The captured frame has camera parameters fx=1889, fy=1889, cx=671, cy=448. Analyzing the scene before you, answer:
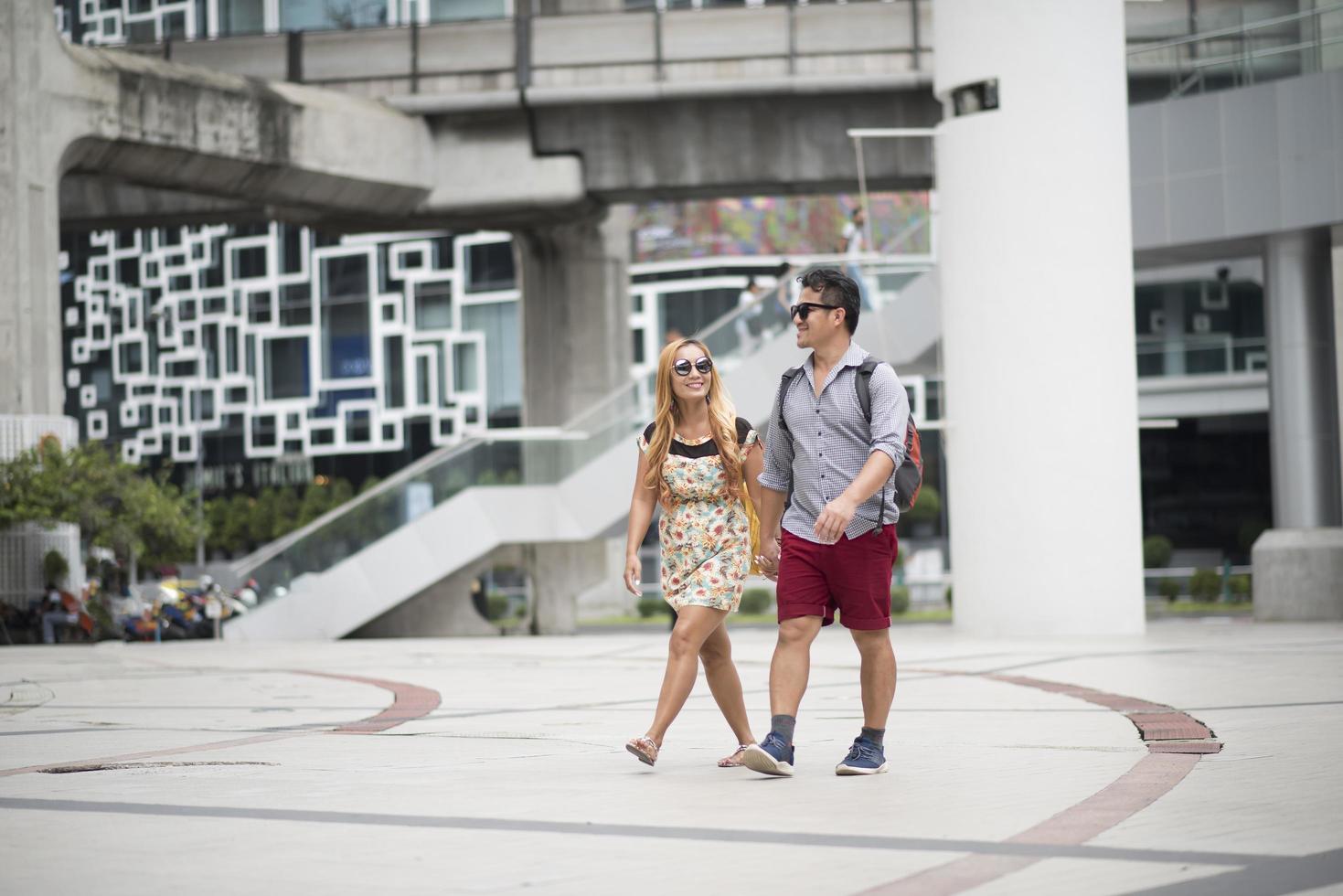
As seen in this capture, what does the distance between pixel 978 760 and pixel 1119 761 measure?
22.2 inches

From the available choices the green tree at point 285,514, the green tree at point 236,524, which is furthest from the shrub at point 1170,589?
the green tree at point 236,524

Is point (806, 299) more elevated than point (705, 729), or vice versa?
point (806, 299)

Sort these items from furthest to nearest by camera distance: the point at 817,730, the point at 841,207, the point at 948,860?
the point at 841,207
the point at 817,730
the point at 948,860

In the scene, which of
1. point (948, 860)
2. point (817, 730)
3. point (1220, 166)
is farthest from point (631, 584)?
point (1220, 166)

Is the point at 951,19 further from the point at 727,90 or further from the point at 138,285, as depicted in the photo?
the point at 138,285

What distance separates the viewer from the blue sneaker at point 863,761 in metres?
7.18

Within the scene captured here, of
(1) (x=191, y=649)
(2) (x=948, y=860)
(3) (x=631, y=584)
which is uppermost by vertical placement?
(3) (x=631, y=584)

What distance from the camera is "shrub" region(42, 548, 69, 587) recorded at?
27250mm

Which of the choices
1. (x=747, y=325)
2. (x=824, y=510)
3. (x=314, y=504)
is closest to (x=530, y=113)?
(x=747, y=325)

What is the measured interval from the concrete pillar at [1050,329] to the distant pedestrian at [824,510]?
1221 cm

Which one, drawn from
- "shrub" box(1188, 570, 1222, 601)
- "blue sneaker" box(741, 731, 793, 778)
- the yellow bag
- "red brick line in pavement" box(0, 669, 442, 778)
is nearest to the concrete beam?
"shrub" box(1188, 570, 1222, 601)

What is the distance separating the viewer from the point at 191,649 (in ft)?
77.3

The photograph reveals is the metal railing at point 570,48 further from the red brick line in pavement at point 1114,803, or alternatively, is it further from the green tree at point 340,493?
the green tree at point 340,493

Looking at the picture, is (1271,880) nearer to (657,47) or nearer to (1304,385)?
(1304,385)
